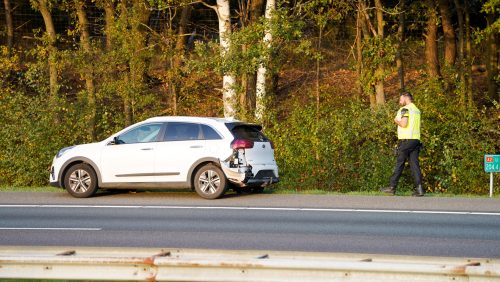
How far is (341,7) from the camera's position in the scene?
27906 millimetres

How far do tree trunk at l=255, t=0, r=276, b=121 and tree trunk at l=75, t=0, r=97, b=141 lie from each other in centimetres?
425

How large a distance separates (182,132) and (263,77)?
791cm

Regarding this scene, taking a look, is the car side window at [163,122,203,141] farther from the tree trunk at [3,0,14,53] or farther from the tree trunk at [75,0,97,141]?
the tree trunk at [3,0,14,53]

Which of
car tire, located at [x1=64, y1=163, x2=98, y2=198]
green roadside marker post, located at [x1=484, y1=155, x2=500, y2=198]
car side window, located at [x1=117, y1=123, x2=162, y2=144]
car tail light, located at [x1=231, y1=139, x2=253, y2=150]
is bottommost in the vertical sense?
car tire, located at [x1=64, y1=163, x2=98, y2=198]

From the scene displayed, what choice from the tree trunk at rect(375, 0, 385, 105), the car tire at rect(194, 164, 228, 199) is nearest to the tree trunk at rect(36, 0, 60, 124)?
the car tire at rect(194, 164, 228, 199)

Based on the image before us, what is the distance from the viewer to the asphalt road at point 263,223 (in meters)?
12.7

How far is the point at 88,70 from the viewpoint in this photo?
2822 cm

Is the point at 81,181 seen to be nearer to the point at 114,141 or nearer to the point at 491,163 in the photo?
the point at 114,141

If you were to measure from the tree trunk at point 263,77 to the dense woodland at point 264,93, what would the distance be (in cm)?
3

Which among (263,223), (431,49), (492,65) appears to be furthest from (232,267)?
(492,65)

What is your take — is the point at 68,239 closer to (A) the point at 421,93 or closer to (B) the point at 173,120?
(B) the point at 173,120

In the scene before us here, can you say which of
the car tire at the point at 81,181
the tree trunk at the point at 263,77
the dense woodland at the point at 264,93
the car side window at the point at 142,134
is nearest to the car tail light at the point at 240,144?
the car side window at the point at 142,134

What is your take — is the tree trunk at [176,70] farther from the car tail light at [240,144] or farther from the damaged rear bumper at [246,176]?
the car tail light at [240,144]

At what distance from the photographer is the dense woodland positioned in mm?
23641
